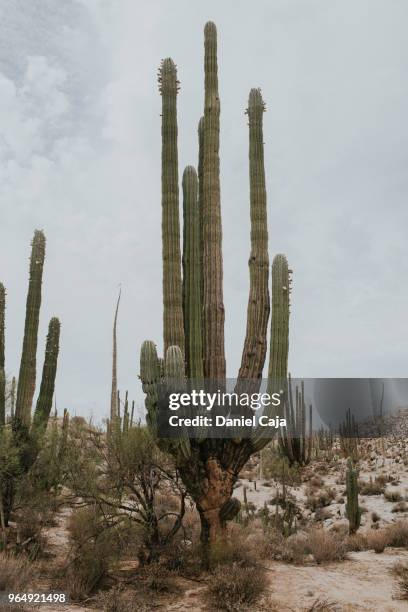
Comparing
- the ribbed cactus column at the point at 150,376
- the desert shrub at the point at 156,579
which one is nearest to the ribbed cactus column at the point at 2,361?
the ribbed cactus column at the point at 150,376

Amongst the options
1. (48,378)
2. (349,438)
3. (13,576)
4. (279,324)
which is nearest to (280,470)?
(349,438)

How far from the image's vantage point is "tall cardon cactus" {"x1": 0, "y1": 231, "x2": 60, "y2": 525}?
13349 millimetres

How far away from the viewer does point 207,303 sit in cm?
1191

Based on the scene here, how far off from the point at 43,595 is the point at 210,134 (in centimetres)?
909

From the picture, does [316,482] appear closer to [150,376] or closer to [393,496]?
[393,496]

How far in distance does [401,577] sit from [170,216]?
8.37 meters

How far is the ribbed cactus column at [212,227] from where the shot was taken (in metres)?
11.7

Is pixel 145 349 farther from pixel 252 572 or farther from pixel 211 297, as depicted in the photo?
pixel 252 572

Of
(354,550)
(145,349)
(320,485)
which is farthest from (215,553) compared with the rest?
(320,485)

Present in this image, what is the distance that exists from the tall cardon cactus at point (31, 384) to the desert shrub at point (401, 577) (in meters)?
7.79

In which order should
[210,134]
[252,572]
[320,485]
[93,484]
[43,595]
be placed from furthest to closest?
[320,485], [210,134], [93,484], [252,572], [43,595]

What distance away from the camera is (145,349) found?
1089cm

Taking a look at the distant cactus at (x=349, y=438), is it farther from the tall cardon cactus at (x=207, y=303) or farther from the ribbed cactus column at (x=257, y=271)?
the ribbed cactus column at (x=257, y=271)

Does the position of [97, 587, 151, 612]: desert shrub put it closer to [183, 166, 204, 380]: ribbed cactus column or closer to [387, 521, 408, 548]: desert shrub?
[183, 166, 204, 380]: ribbed cactus column
